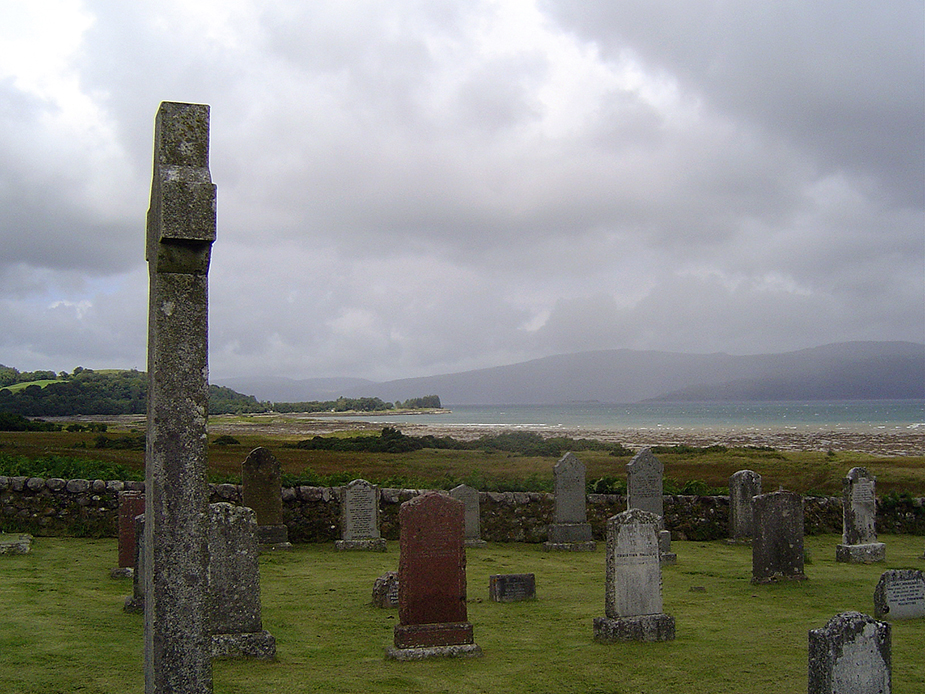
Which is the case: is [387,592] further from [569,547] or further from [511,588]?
[569,547]

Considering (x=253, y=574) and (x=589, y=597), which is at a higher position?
(x=253, y=574)

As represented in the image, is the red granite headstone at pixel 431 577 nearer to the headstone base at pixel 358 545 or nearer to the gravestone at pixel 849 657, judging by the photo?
the gravestone at pixel 849 657

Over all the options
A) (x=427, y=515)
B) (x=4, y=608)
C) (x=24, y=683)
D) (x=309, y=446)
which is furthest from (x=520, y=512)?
(x=309, y=446)

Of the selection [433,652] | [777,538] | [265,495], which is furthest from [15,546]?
[777,538]

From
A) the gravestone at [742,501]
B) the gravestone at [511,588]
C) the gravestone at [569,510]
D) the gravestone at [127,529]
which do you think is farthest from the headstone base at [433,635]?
the gravestone at [742,501]

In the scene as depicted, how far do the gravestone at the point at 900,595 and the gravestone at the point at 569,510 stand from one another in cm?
711

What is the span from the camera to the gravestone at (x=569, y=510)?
1552 centimetres

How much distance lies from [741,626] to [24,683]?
7.31 m

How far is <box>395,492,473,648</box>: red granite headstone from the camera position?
7.51 meters

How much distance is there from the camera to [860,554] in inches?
535

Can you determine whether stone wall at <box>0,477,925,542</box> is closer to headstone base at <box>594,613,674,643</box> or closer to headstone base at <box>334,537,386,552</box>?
headstone base at <box>334,537,386,552</box>

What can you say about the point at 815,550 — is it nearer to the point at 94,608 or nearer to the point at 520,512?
the point at 520,512

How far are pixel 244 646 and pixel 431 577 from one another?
6.23 feet

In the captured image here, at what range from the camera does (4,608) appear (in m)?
8.26
